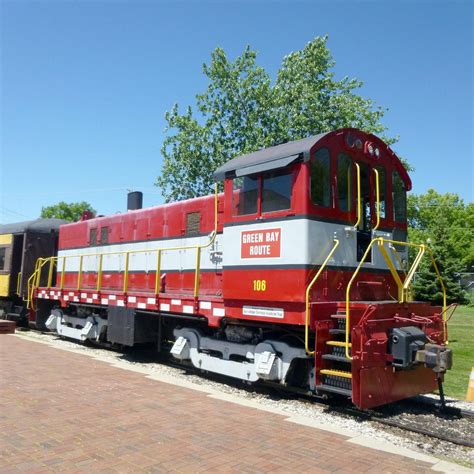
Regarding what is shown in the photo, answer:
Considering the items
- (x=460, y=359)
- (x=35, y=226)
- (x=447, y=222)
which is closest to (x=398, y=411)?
(x=460, y=359)

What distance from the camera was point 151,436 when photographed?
5.41 metres

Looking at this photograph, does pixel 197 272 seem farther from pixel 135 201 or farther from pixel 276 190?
pixel 135 201

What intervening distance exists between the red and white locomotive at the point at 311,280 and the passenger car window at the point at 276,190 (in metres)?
0.02

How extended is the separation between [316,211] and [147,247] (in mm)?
5529

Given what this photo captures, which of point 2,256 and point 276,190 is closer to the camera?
point 276,190

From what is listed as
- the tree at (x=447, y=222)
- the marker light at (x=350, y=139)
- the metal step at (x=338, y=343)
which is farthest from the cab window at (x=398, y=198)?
the tree at (x=447, y=222)

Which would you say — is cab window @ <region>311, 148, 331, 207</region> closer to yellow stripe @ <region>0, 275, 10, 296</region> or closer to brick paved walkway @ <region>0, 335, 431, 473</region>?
brick paved walkway @ <region>0, 335, 431, 473</region>

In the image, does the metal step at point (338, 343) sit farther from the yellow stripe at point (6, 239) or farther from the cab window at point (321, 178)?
the yellow stripe at point (6, 239)

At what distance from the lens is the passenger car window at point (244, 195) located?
7.87 m

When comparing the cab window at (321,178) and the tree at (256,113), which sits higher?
the tree at (256,113)

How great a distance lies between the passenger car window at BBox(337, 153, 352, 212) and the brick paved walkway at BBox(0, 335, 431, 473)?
135 inches

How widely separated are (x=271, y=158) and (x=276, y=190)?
1.70ft

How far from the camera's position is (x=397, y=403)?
7695 millimetres

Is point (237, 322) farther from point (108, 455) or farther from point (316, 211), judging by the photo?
point (108, 455)
